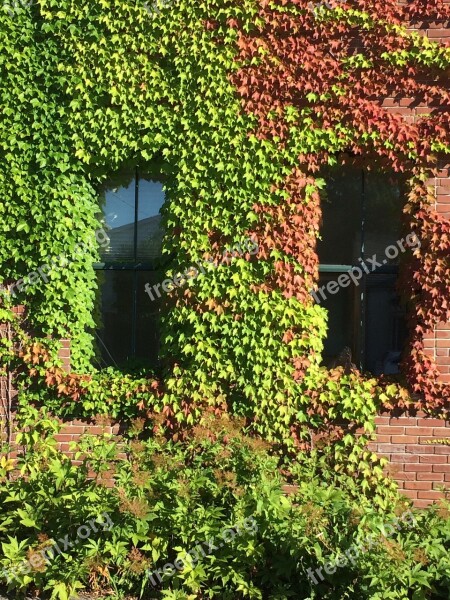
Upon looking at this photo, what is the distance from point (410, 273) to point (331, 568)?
280 centimetres

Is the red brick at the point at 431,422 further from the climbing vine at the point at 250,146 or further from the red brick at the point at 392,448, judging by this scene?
the red brick at the point at 392,448

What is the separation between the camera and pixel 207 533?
420 cm

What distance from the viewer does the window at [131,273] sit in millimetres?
6219

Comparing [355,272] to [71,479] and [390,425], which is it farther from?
[71,479]

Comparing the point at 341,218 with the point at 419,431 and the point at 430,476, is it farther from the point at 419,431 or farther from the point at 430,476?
the point at 430,476

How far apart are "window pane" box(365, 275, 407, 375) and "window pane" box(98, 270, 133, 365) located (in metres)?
2.29

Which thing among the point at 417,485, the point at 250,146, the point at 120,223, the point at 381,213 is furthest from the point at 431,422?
the point at 120,223

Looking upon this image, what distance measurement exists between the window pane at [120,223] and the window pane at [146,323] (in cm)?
25

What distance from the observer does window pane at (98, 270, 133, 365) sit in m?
6.28

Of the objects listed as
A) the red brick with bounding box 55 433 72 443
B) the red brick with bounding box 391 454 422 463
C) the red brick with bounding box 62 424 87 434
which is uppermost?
the red brick with bounding box 62 424 87 434

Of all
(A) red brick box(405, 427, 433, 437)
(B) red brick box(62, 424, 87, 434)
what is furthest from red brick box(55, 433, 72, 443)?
(A) red brick box(405, 427, 433, 437)

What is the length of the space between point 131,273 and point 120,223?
518mm

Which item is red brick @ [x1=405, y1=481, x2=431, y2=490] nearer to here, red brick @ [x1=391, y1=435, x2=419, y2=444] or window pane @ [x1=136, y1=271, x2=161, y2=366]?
red brick @ [x1=391, y1=435, x2=419, y2=444]

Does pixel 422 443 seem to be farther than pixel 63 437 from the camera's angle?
No
